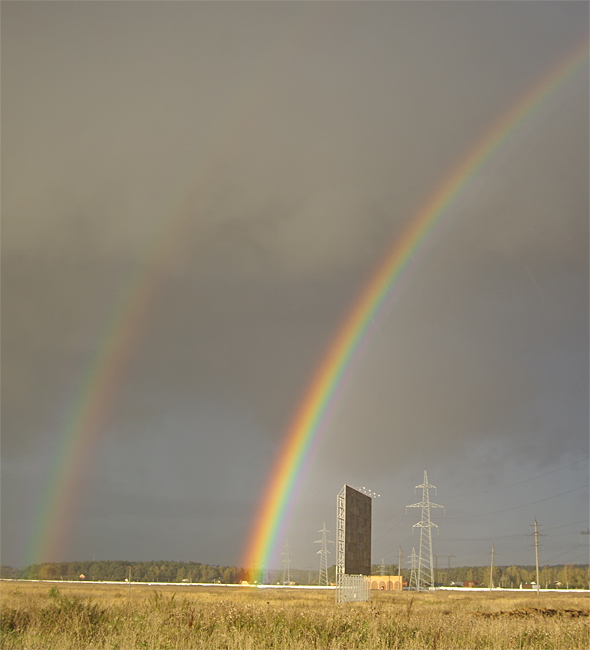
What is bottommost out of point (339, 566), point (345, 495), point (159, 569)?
point (159, 569)

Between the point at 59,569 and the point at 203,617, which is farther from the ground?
the point at 203,617

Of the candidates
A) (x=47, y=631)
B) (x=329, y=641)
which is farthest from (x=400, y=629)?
(x=47, y=631)

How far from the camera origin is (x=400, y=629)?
582 inches

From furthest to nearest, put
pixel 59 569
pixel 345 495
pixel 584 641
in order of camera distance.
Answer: pixel 59 569 → pixel 345 495 → pixel 584 641

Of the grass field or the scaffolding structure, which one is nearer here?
the grass field

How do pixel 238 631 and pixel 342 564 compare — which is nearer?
pixel 238 631

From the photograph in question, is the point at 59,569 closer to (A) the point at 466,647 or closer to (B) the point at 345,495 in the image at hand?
(B) the point at 345,495

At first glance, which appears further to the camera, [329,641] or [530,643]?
[530,643]

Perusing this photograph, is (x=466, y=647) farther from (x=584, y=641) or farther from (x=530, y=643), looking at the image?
(x=584, y=641)

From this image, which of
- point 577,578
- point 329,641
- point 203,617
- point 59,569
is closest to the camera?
point 329,641

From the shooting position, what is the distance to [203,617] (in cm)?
1448

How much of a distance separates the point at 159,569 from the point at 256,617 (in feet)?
650

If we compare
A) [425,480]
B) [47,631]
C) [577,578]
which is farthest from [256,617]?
[577,578]

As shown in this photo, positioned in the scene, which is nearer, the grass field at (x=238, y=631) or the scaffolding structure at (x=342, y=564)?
the grass field at (x=238, y=631)
